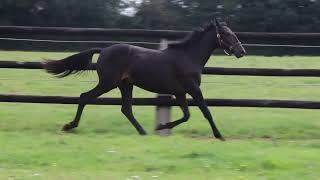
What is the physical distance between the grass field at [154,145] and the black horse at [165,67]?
56 cm

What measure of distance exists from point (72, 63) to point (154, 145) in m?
2.72

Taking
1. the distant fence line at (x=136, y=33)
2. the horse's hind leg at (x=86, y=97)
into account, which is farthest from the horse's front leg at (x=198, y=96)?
the horse's hind leg at (x=86, y=97)

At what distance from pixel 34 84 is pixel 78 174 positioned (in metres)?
8.27

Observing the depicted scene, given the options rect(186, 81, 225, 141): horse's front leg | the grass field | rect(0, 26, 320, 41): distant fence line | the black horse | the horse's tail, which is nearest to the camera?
the grass field

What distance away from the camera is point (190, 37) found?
10.2 metres

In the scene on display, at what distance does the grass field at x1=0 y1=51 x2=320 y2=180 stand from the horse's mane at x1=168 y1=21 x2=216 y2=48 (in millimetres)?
1401

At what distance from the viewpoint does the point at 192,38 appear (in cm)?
1018

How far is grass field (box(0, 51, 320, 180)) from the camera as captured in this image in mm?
7008

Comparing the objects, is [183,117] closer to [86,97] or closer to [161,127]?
[161,127]

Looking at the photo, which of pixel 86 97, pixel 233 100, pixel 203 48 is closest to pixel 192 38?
pixel 203 48

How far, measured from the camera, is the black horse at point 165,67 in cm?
996

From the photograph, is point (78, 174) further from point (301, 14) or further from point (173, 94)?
point (301, 14)

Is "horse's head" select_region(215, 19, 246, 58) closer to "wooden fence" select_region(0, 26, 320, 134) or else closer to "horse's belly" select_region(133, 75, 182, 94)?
"wooden fence" select_region(0, 26, 320, 134)

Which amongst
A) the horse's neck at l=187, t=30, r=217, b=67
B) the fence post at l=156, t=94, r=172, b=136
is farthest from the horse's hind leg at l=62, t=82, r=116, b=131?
the horse's neck at l=187, t=30, r=217, b=67
